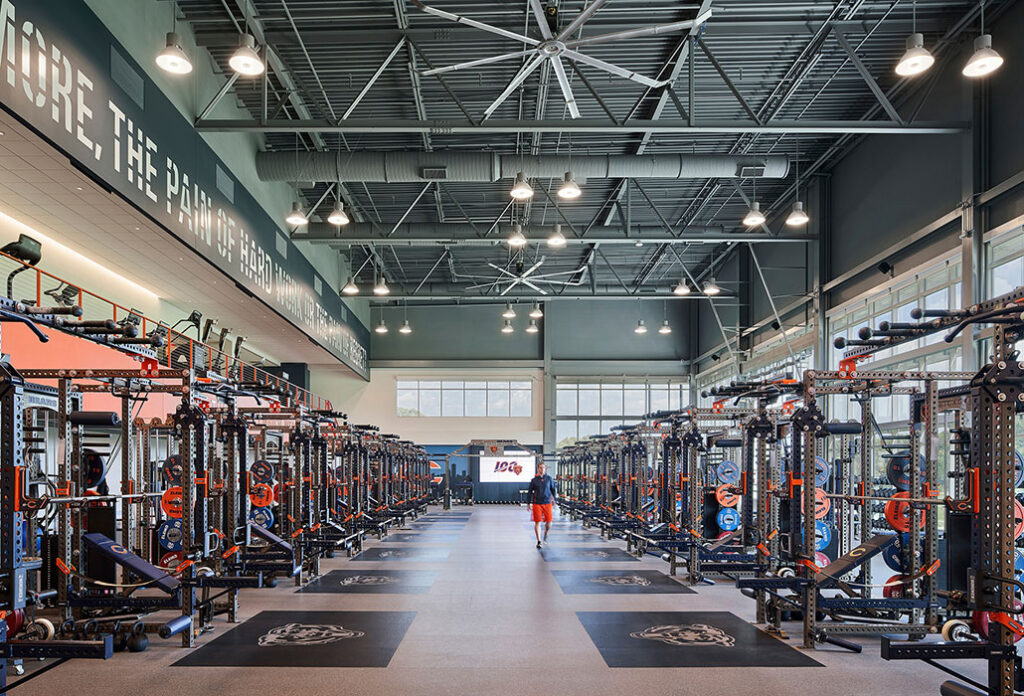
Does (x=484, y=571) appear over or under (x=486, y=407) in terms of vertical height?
under

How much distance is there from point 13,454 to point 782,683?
17.2 feet

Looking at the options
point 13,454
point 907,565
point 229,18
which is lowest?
point 907,565

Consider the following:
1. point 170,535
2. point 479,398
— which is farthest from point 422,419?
point 170,535

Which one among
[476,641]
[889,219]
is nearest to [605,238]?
[889,219]

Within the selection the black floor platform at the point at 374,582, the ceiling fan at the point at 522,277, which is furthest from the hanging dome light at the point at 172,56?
the ceiling fan at the point at 522,277

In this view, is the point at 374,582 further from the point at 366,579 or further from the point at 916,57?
the point at 916,57

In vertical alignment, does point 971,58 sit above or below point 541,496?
above

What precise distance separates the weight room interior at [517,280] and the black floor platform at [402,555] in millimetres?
165

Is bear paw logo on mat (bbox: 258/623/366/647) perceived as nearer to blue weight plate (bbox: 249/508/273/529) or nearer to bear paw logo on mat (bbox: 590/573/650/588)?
bear paw logo on mat (bbox: 590/573/650/588)

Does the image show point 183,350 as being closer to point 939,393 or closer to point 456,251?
point 456,251

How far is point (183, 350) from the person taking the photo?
1642cm

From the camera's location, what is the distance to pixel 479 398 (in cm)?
3231

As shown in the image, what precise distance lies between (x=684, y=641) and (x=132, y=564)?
4.74 meters

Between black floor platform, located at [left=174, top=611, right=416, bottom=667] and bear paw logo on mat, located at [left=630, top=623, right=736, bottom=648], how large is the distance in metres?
2.26
